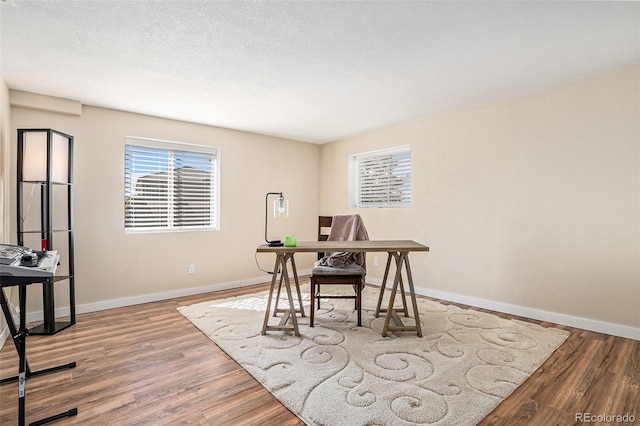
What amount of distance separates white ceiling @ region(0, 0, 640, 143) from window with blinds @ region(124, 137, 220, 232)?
0.62 meters

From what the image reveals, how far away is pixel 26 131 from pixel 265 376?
289cm

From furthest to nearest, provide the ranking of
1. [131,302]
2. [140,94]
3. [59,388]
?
1. [131,302]
2. [140,94]
3. [59,388]

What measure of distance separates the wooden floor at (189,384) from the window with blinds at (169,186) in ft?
4.84

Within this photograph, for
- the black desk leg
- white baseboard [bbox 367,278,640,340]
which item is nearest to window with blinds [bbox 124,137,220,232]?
the black desk leg

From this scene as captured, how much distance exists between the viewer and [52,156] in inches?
110

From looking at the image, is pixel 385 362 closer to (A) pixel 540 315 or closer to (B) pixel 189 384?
(B) pixel 189 384

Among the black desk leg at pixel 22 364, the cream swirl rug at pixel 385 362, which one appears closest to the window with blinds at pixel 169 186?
the cream swirl rug at pixel 385 362

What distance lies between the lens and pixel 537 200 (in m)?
3.11

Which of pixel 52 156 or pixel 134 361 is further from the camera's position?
pixel 52 156

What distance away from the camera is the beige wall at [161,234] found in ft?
11.0

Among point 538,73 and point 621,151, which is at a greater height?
point 538,73

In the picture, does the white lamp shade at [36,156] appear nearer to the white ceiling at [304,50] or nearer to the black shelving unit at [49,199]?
the black shelving unit at [49,199]

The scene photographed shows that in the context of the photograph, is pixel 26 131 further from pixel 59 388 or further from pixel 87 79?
pixel 59 388

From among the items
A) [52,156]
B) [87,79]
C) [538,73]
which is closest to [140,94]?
[87,79]
